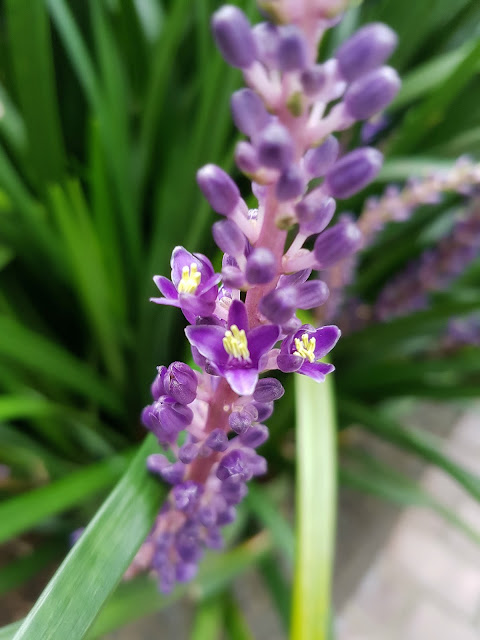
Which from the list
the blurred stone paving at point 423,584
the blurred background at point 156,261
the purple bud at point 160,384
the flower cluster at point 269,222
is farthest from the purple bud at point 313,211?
the blurred stone paving at point 423,584

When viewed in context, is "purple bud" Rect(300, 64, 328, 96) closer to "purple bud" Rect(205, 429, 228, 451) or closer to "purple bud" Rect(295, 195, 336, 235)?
"purple bud" Rect(295, 195, 336, 235)

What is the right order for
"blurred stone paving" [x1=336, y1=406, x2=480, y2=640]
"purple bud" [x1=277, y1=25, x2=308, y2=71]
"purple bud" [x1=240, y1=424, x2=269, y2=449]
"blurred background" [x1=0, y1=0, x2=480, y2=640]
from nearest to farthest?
"purple bud" [x1=277, y1=25, x2=308, y2=71], "purple bud" [x1=240, y1=424, x2=269, y2=449], "blurred background" [x1=0, y1=0, x2=480, y2=640], "blurred stone paving" [x1=336, y1=406, x2=480, y2=640]

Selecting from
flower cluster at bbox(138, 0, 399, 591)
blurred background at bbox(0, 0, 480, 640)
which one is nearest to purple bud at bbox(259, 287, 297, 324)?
flower cluster at bbox(138, 0, 399, 591)

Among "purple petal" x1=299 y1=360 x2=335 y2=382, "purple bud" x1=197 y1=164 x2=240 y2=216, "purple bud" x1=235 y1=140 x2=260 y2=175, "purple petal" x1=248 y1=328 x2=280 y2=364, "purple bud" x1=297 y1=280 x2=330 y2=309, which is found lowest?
"purple petal" x1=248 y1=328 x2=280 y2=364

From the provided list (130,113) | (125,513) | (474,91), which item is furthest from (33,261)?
(474,91)

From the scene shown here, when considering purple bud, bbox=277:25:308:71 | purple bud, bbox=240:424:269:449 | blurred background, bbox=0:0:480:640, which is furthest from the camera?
blurred background, bbox=0:0:480:640

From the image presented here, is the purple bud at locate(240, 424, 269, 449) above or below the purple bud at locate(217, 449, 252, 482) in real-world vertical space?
above

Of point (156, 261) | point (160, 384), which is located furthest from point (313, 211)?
point (156, 261)
